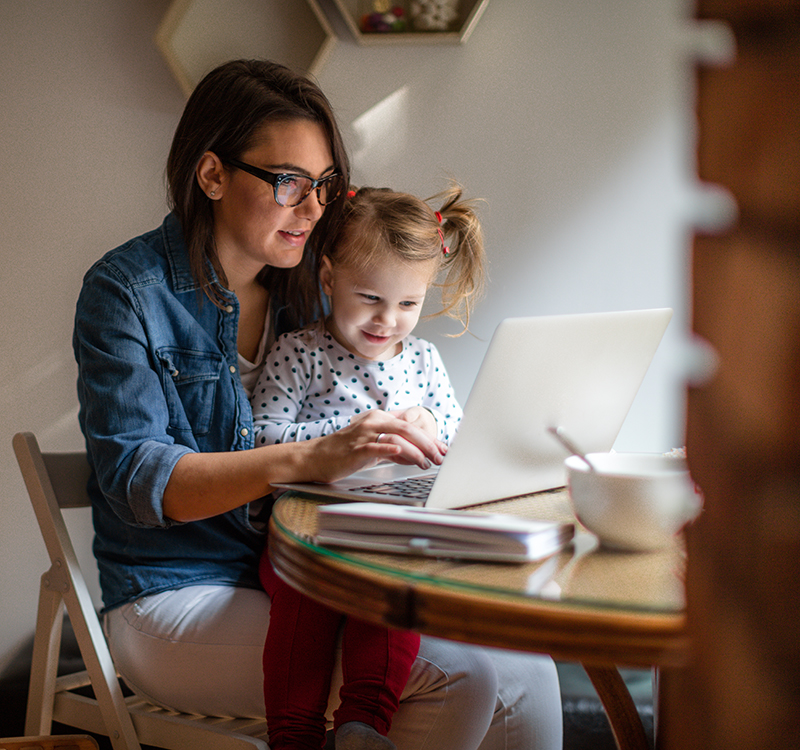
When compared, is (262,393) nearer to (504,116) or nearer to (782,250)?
(504,116)

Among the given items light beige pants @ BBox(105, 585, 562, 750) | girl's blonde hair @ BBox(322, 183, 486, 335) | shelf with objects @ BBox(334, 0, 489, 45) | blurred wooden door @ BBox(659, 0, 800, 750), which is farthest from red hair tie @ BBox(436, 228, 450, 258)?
blurred wooden door @ BBox(659, 0, 800, 750)

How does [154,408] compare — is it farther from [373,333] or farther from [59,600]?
[373,333]

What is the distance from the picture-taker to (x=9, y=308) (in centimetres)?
186

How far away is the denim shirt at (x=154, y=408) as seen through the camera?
44.5 inches

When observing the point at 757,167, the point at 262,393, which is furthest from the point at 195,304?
the point at 757,167

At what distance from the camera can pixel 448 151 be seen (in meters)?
1.87

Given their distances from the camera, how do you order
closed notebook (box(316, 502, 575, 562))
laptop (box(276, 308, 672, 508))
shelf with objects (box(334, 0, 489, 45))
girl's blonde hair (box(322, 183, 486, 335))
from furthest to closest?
shelf with objects (box(334, 0, 489, 45)), girl's blonde hair (box(322, 183, 486, 335)), laptop (box(276, 308, 672, 508)), closed notebook (box(316, 502, 575, 562))

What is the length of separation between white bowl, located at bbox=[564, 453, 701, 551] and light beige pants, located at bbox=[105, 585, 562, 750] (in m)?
0.42

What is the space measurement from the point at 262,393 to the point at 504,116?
927 millimetres

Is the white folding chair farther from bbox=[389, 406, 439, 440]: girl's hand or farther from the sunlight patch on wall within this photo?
the sunlight patch on wall

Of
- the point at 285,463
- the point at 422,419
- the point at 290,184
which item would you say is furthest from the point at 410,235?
the point at 285,463

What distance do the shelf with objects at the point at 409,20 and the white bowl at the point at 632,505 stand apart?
1351 millimetres

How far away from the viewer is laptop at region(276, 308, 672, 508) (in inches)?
32.4

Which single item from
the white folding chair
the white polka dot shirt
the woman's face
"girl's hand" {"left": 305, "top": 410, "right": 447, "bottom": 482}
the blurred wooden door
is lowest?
the white folding chair
